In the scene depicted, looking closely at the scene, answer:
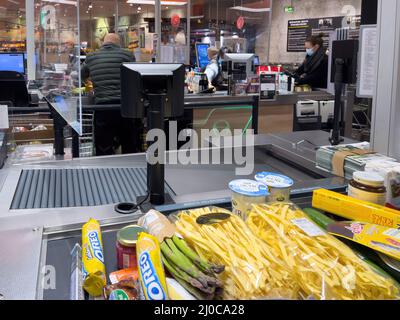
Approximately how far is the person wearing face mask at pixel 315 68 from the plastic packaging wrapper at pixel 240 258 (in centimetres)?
568

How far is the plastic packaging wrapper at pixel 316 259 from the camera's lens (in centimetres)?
91

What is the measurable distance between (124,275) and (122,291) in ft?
0.37

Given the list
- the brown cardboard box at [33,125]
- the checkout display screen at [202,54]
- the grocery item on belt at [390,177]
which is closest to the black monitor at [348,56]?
the grocery item on belt at [390,177]

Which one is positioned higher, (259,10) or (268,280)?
(259,10)

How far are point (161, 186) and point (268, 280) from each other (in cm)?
75

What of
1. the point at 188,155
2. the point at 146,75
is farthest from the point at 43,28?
the point at 188,155

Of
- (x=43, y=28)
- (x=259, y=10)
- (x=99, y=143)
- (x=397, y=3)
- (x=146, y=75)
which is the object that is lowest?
(x=99, y=143)

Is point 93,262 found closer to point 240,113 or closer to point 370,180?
point 370,180

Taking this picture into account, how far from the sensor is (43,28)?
5.62ft

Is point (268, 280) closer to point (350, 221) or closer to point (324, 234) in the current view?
point (324, 234)

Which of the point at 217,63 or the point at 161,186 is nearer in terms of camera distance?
the point at 161,186

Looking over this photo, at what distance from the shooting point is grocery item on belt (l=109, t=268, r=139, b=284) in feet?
3.32

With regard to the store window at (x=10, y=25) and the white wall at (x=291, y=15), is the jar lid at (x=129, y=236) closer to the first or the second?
the store window at (x=10, y=25)
